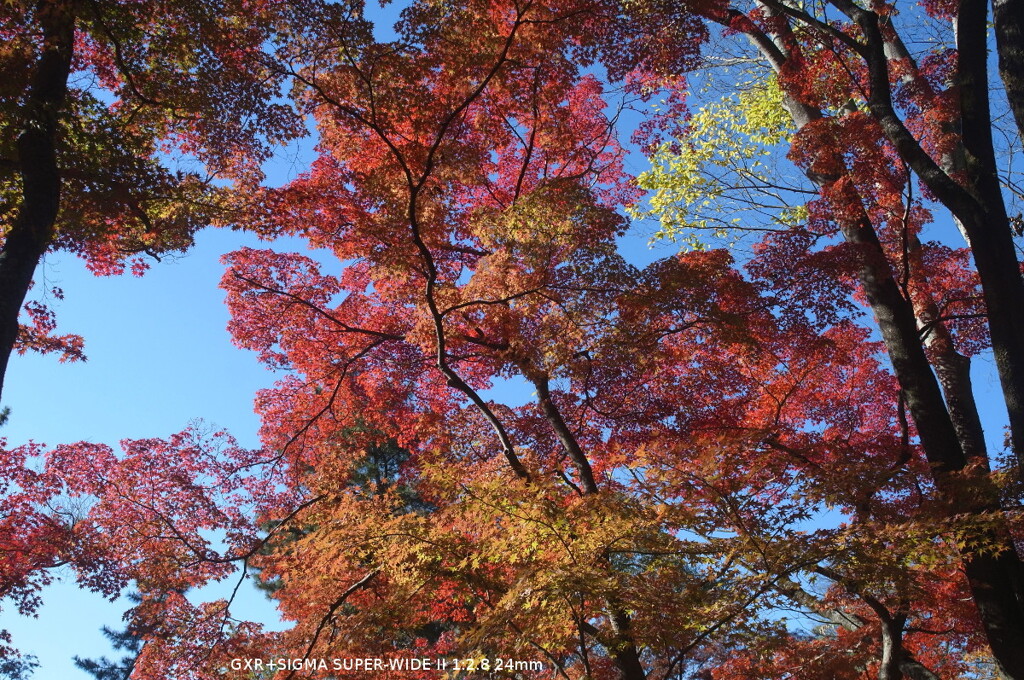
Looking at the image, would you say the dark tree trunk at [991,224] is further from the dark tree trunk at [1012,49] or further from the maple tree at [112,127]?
the maple tree at [112,127]

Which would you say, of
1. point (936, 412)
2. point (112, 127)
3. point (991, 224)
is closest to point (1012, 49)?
point (991, 224)

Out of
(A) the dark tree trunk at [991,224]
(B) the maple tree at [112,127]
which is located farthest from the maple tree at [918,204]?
(B) the maple tree at [112,127]

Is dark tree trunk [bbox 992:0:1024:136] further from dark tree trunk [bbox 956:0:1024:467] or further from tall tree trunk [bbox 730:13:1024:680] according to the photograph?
tall tree trunk [bbox 730:13:1024:680]

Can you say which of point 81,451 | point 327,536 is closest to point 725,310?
point 327,536

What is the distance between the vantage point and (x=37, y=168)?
5.62 metres

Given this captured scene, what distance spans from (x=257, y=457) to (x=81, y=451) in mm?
2756

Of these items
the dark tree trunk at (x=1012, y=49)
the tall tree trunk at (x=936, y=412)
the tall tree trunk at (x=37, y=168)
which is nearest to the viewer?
the tall tree trunk at (x=37, y=168)

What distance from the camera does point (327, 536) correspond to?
7488mm

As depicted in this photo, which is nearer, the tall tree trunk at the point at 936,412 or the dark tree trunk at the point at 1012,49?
the dark tree trunk at the point at 1012,49

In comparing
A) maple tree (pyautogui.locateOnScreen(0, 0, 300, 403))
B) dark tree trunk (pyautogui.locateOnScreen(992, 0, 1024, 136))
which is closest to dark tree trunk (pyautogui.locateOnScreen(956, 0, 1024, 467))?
dark tree trunk (pyautogui.locateOnScreen(992, 0, 1024, 136))

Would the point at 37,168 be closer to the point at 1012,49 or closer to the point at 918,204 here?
the point at 1012,49

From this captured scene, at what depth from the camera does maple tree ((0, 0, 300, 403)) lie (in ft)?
18.4

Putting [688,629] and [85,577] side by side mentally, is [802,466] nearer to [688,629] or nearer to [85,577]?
[688,629]

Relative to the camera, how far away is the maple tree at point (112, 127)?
18.4 feet
